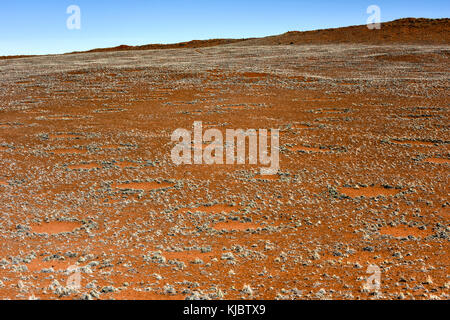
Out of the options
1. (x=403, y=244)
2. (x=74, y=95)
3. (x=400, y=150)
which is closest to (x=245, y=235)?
(x=403, y=244)

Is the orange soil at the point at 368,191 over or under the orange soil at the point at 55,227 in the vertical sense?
over

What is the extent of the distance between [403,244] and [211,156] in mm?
8238

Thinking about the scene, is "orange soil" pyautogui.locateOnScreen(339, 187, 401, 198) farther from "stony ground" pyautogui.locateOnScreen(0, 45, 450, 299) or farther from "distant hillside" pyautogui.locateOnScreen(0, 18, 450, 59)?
"distant hillside" pyautogui.locateOnScreen(0, 18, 450, 59)

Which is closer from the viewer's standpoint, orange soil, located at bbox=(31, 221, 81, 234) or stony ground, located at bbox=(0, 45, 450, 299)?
stony ground, located at bbox=(0, 45, 450, 299)

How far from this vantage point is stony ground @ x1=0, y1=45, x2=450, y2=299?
705 centimetres

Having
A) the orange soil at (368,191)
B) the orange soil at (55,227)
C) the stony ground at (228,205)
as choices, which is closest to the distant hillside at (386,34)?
the stony ground at (228,205)

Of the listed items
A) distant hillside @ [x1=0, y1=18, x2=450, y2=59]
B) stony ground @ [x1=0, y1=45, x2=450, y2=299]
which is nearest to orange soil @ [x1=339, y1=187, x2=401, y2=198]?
stony ground @ [x1=0, y1=45, x2=450, y2=299]

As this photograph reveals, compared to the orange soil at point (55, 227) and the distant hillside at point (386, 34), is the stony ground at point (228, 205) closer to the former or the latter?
the orange soil at point (55, 227)

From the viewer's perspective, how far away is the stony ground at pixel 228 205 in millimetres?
7051

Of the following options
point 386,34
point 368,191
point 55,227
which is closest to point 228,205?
point 368,191

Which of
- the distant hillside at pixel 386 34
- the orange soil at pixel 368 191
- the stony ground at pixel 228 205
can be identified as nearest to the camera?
the stony ground at pixel 228 205

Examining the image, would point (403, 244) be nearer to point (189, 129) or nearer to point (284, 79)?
point (189, 129)
